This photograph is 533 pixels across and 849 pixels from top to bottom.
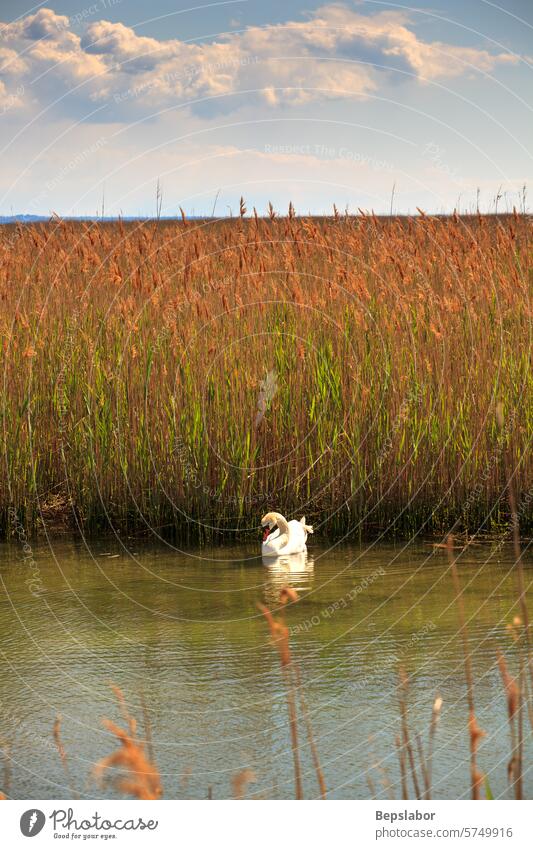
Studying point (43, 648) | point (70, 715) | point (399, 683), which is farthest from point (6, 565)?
point (399, 683)

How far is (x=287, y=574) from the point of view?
480 centimetres

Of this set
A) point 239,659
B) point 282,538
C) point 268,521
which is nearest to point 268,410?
point 268,521

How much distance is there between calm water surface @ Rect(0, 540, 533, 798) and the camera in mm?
2906

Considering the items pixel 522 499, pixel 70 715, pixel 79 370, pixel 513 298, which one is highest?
pixel 513 298

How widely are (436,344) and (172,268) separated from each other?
6.76 feet

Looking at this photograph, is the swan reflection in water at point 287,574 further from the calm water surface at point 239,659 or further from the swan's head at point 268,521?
the swan's head at point 268,521

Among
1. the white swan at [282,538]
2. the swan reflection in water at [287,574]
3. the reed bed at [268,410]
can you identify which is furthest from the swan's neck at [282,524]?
the reed bed at [268,410]

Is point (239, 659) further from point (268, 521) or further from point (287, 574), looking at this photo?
point (268, 521)

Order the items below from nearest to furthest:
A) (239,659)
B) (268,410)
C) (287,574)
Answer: (239,659), (287,574), (268,410)

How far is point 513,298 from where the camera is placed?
6227 millimetres

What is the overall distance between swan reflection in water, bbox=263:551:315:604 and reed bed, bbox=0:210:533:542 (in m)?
0.55

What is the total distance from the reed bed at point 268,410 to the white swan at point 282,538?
0.46 m

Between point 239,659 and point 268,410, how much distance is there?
6.90 ft
